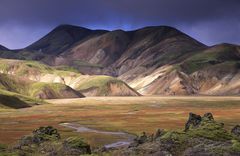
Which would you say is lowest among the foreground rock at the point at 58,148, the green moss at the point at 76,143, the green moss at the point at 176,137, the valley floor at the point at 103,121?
the valley floor at the point at 103,121

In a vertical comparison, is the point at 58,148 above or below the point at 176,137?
below

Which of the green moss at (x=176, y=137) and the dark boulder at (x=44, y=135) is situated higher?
the green moss at (x=176, y=137)

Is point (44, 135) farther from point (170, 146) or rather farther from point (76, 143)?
point (170, 146)

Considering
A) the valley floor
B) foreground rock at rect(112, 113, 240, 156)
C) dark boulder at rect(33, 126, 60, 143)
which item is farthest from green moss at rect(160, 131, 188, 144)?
the valley floor

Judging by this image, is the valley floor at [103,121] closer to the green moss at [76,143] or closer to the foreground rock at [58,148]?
the foreground rock at [58,148]

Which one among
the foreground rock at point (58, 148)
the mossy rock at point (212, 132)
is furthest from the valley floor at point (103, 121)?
the mossy rock at point (212, 132)

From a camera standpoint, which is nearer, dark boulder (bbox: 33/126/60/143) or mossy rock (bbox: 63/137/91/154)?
mossy rock (bbox: 63/137/91/154)

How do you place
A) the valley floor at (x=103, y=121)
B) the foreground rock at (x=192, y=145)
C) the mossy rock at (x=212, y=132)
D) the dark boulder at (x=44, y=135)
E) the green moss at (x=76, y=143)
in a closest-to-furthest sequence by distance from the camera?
the foreground rock at (x=192, y=145)
the green moss at (x=76, y=143)
the mossy rock at (x=212, y=132)
the dark boulder at (x=44, y=135)
the valley floor at (x=103, y=121)

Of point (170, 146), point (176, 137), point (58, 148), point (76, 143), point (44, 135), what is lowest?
point (58, 148)

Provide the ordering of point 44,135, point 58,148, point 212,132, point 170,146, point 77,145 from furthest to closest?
point 44,135 → point 212,132 → point 77,145 → point 58,148 → point 170,146

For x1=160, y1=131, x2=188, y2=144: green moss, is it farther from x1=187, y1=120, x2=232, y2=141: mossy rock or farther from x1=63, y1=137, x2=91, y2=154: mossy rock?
x1=63, y1=137, x2=91, y2=154: mossy rock

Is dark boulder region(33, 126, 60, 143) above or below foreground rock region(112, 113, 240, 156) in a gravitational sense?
below

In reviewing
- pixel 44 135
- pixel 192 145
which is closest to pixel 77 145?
pixel 44 135

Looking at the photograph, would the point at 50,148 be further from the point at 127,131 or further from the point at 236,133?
the point at 127,131
